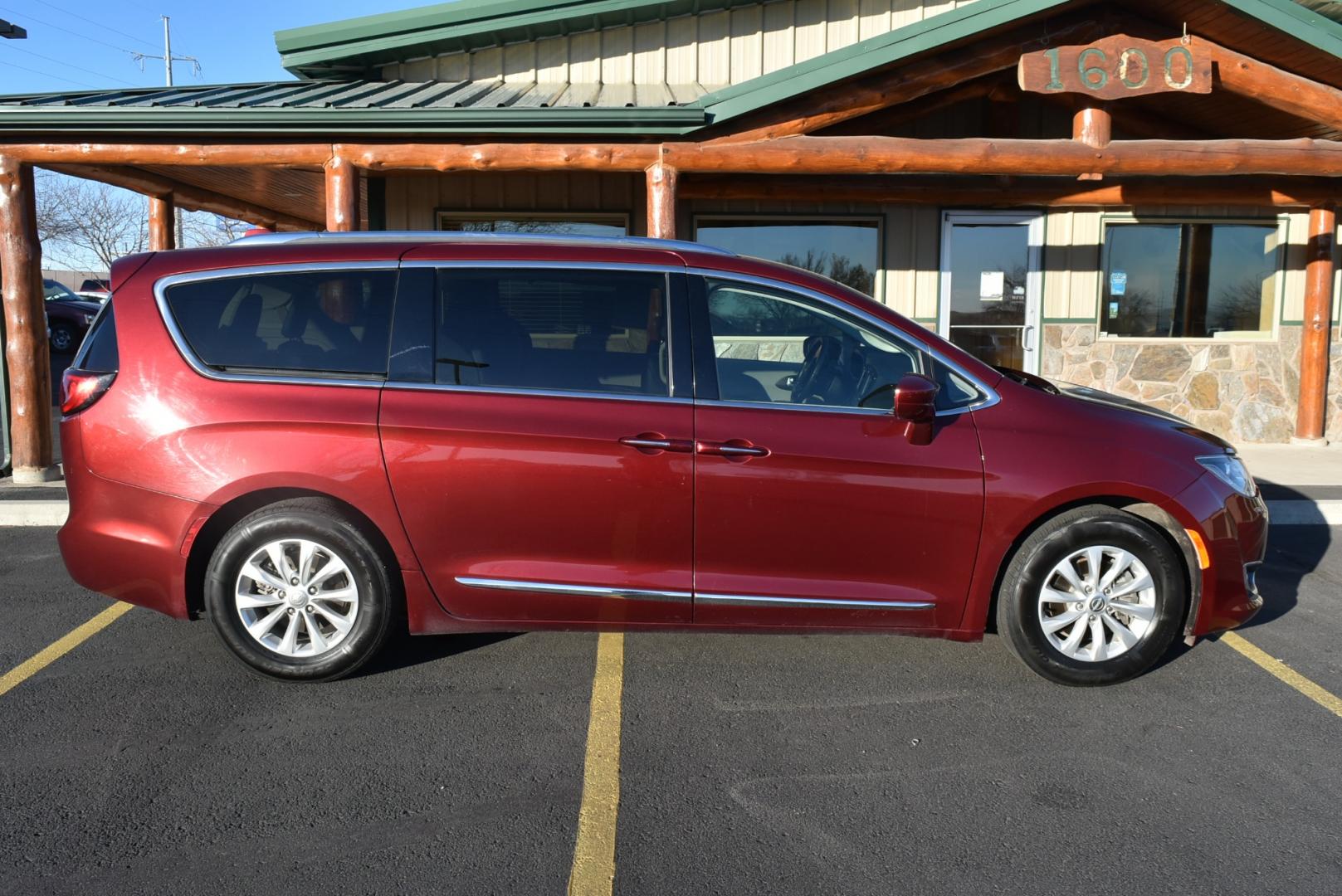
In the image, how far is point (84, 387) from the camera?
3945mm

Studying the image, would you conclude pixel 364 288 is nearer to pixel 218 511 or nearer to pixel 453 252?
pixel 453 252

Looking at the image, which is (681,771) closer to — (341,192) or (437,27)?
(341,192)

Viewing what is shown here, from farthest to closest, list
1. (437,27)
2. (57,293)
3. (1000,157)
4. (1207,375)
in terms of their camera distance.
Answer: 1. (57,293)
2. (1207,375)
3. (437,27)
4. (1000,157)

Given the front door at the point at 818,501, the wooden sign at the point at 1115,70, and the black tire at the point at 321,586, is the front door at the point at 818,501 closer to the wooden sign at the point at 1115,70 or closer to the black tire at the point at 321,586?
the black tire at the point at 321,586

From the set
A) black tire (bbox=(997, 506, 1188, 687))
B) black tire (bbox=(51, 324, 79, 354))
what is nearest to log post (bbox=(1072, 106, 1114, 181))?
black tire (bbox=(997, 506, 1188, 687))

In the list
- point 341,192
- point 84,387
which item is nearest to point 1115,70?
point 341,192

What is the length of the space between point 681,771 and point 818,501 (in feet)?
3.82

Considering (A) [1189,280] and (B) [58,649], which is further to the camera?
(A) [1189,280]

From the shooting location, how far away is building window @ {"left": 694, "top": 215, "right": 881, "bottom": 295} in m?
10.6

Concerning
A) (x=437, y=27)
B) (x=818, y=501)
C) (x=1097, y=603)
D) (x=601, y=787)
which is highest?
(x=437, y=27)

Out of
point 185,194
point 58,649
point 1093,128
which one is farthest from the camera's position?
point 185,194

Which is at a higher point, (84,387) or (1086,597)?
(84,387)

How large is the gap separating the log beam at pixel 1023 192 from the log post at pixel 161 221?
6.11 meters

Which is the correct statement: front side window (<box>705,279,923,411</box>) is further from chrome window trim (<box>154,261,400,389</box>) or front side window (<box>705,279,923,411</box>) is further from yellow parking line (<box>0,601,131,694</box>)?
yellow parking line (<box>0,601,131,694</box>)
